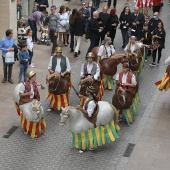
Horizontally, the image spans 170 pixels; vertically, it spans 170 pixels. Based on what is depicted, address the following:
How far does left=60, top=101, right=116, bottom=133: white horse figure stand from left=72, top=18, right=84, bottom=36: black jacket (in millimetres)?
7522

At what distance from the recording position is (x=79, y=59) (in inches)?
829

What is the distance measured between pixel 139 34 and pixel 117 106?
7047 mm

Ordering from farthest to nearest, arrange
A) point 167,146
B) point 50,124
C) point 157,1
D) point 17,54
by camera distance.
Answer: point 157,1
point 17,54
point 50,124
point 167,146

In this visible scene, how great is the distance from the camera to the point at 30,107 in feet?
47.3

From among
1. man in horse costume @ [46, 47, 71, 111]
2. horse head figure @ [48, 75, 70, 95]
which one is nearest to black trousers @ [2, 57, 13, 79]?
man in horse costume @ [46, 47, 71, 111]

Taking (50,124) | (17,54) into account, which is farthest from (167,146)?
(17,54)

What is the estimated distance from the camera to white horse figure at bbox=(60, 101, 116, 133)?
44.5 feet

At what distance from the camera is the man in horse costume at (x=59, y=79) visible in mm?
15656

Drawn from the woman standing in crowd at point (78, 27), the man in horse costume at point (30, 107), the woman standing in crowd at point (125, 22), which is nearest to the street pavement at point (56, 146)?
the man in horse costume at point (30, 107)

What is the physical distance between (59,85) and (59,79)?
23 centimetres

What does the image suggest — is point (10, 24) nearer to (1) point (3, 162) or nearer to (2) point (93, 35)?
(2) point (93, 35)

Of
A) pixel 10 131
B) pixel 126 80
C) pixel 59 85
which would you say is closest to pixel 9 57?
pixel 59 85

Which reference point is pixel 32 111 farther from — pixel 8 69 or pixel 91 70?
pixel 8 69

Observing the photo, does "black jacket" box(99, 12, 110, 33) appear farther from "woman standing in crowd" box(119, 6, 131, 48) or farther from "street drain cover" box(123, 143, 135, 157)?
"street drain cover" box(123, 143, 135, 157)
